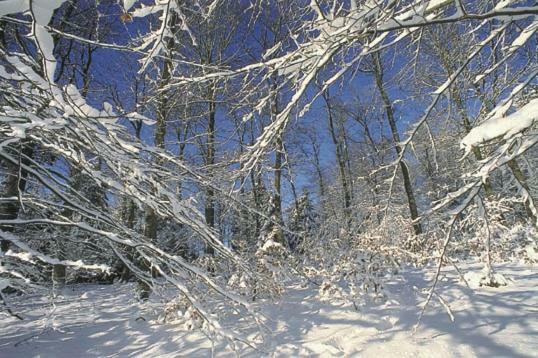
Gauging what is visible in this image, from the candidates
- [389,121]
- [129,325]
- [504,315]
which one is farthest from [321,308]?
[389,121]

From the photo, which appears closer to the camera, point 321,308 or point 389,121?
point 321,308

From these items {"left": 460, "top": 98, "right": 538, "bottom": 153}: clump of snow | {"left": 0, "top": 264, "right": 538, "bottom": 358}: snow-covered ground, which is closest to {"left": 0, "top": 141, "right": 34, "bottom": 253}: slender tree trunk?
{"left": 0, "top": 264, "right": 538, "bottom": 358}: snow-covered ground

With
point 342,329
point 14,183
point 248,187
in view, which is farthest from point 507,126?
point 14,183

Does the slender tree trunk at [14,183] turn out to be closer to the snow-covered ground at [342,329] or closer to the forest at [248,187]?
the forest at [248,187]

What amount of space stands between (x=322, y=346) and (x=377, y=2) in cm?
349

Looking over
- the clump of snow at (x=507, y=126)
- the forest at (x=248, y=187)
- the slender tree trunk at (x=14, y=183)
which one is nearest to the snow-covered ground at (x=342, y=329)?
the forest at (x=248, y=187)

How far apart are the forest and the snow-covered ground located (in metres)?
0.03

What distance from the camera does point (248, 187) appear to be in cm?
295

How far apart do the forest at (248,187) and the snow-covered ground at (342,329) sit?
0.03m

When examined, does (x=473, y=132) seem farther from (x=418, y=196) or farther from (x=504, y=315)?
(x=418, y=196)

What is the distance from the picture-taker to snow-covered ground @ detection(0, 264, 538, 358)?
10.7 ft

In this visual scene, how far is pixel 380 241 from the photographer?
6.12 meters

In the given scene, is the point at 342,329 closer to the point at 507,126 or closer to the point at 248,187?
the point at 248,187

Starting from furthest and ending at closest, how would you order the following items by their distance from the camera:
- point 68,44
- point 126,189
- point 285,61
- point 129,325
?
point 68,44
point 129,325
point 126,189
point 285,61
